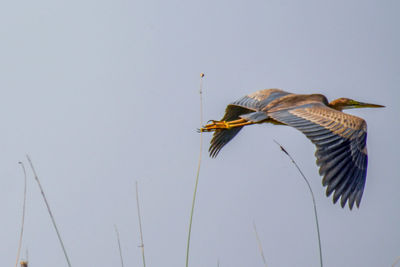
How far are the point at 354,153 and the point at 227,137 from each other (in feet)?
7.30

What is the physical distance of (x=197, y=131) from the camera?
7.41 metres

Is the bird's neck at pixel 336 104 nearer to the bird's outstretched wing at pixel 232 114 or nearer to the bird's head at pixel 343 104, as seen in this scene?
the bird's head at pixel 343 104

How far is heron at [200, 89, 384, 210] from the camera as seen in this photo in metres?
5.38

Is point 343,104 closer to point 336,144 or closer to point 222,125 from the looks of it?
point 222,125

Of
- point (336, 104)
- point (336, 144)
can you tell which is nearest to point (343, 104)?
point (336, 104)

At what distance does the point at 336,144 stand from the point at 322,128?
363 millimetres

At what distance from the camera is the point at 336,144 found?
5828 mm

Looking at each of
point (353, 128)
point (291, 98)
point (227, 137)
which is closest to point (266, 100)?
point (291, 98)

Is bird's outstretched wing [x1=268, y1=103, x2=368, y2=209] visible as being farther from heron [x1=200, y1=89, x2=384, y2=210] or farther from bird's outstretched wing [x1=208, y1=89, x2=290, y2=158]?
bird's outstretched wing [x1=208, y1=89, x2=290, y2=158]

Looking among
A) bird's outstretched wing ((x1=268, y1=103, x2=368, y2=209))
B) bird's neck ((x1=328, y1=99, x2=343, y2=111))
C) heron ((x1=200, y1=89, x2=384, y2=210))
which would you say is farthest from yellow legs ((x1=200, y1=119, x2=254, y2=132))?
bird's neck ((x1=328, y1=99, x2=343, y2=111))

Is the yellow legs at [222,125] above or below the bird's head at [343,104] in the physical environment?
below

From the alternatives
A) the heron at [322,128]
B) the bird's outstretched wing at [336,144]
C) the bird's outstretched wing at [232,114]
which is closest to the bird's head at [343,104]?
the heron at [322,128]

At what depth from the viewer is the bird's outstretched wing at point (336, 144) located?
5.34 meters

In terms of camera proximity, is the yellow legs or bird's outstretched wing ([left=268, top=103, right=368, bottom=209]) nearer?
bird's outstretched wing ([left=268, top=103, right=368, bottom=209])
